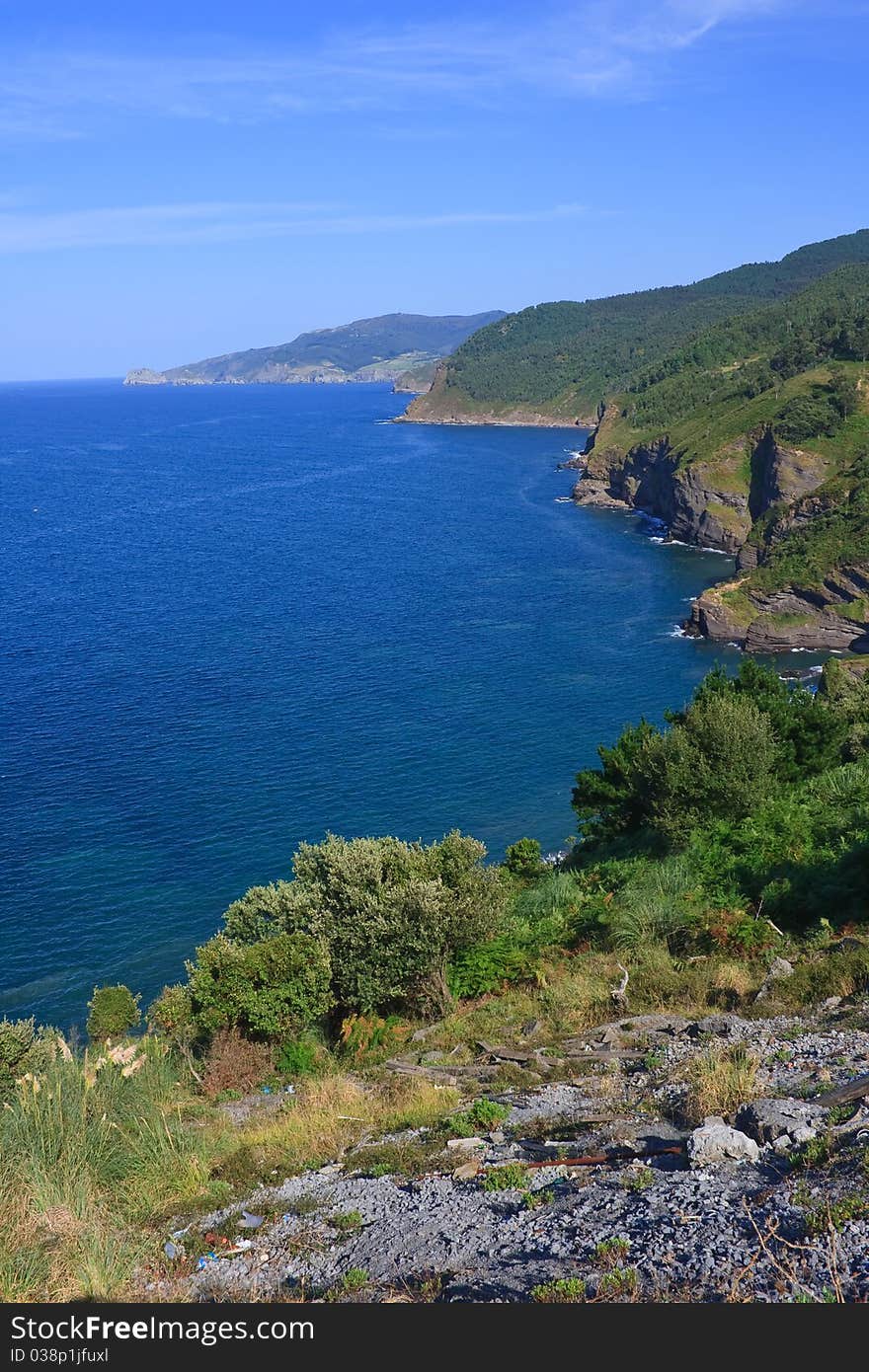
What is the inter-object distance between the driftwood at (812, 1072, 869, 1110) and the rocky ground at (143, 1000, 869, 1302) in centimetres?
13

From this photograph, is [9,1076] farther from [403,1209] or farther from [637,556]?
[637,556]

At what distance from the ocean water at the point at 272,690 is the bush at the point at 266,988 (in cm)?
1869

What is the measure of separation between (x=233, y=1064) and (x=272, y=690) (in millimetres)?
48140

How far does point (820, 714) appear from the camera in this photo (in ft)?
114

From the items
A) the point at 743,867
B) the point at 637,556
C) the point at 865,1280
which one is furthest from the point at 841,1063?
the point at 637,556

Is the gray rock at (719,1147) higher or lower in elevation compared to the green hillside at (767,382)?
lower

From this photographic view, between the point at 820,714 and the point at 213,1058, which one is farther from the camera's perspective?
the point at 820,714

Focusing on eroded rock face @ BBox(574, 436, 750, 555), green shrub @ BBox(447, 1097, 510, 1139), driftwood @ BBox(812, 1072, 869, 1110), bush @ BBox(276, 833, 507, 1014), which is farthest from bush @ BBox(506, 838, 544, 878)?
eroded rock face @ BBox(574, 436, 750, 555)

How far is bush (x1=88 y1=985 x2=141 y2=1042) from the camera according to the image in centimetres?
2912

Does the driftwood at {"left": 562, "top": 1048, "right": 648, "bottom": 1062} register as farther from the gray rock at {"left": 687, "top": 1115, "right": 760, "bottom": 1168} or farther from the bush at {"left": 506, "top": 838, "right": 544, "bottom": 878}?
the bush at {"left": 506, "top": 838, "right": 544, "bottom": 878}

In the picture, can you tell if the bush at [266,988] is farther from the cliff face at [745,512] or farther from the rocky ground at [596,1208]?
the cliff face at [745,512]

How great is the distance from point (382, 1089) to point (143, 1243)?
5.41 meters

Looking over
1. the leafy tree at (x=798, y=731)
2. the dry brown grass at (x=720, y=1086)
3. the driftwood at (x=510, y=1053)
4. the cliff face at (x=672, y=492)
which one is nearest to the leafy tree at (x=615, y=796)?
the leafy tree at (x=798, y=731)

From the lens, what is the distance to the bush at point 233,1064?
17453 mm
